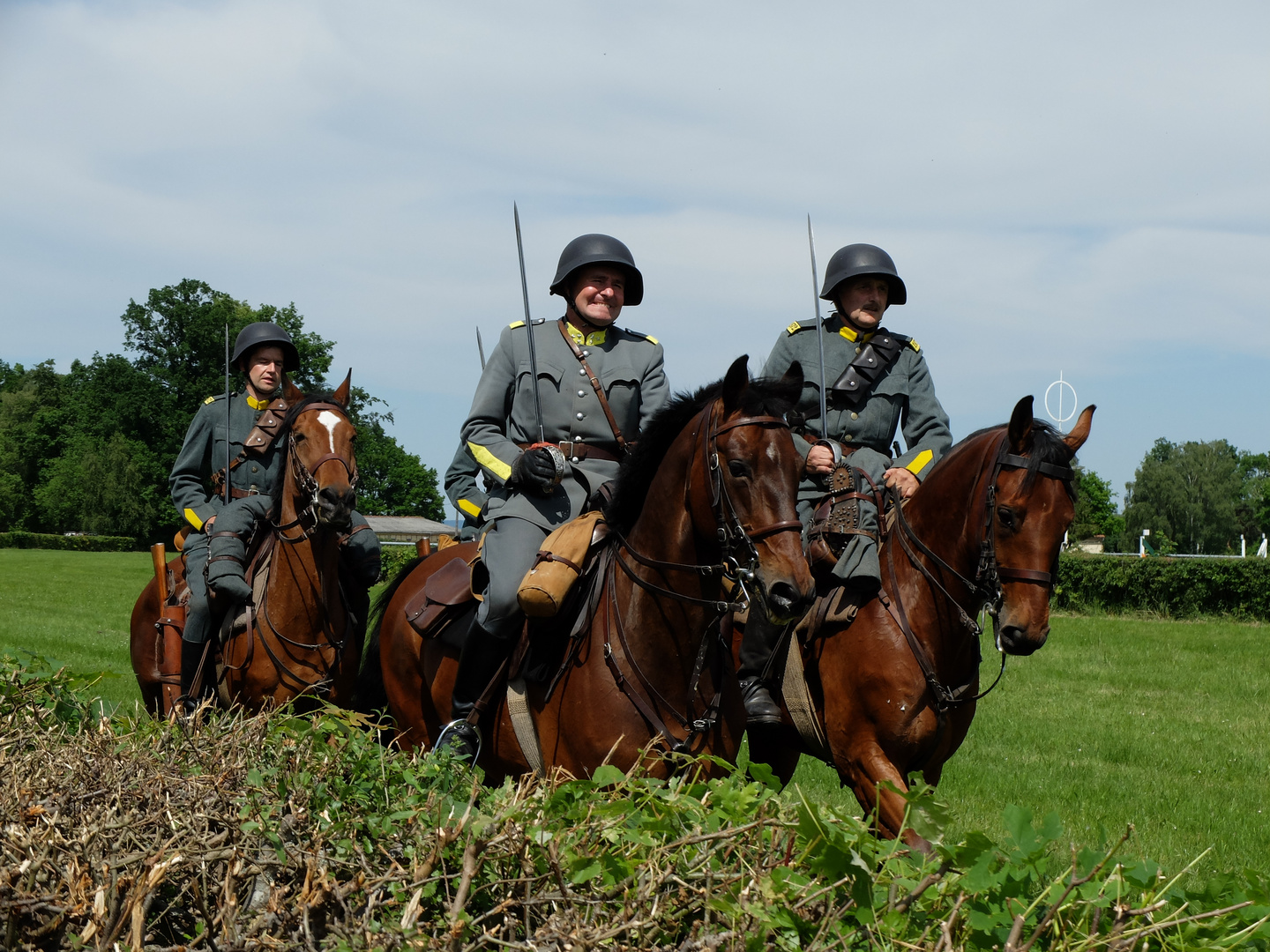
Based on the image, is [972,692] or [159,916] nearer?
[159,916]

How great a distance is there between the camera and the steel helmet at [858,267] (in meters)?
7.04

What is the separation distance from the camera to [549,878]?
7.75 ft

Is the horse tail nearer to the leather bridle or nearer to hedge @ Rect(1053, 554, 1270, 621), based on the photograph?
the leather bridle

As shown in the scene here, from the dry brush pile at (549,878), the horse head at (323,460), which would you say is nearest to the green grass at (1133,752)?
the dry brush pile at (549,878)

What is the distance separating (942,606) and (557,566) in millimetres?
2038

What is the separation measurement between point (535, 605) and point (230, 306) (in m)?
67.5

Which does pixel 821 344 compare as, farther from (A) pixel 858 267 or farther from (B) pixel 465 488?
(B) pixel 465 488

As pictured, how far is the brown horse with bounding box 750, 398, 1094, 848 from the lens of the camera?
5402 millimetres

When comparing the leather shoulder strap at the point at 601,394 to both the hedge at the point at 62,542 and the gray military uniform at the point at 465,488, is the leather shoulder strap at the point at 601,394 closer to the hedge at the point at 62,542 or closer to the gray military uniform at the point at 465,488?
the gray military uniform at the point at 465,488

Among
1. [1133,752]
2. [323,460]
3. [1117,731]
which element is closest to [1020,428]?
[323,460]

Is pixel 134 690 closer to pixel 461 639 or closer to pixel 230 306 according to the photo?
pixel 461 639

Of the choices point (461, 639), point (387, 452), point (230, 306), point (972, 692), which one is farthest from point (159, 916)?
point (387, 452)

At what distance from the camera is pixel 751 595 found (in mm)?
4594

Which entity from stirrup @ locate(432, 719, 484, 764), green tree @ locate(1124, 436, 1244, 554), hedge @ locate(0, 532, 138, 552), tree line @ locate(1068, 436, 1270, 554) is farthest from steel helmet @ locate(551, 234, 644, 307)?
green tree @ locate(1124, 436, 1244, 554)
